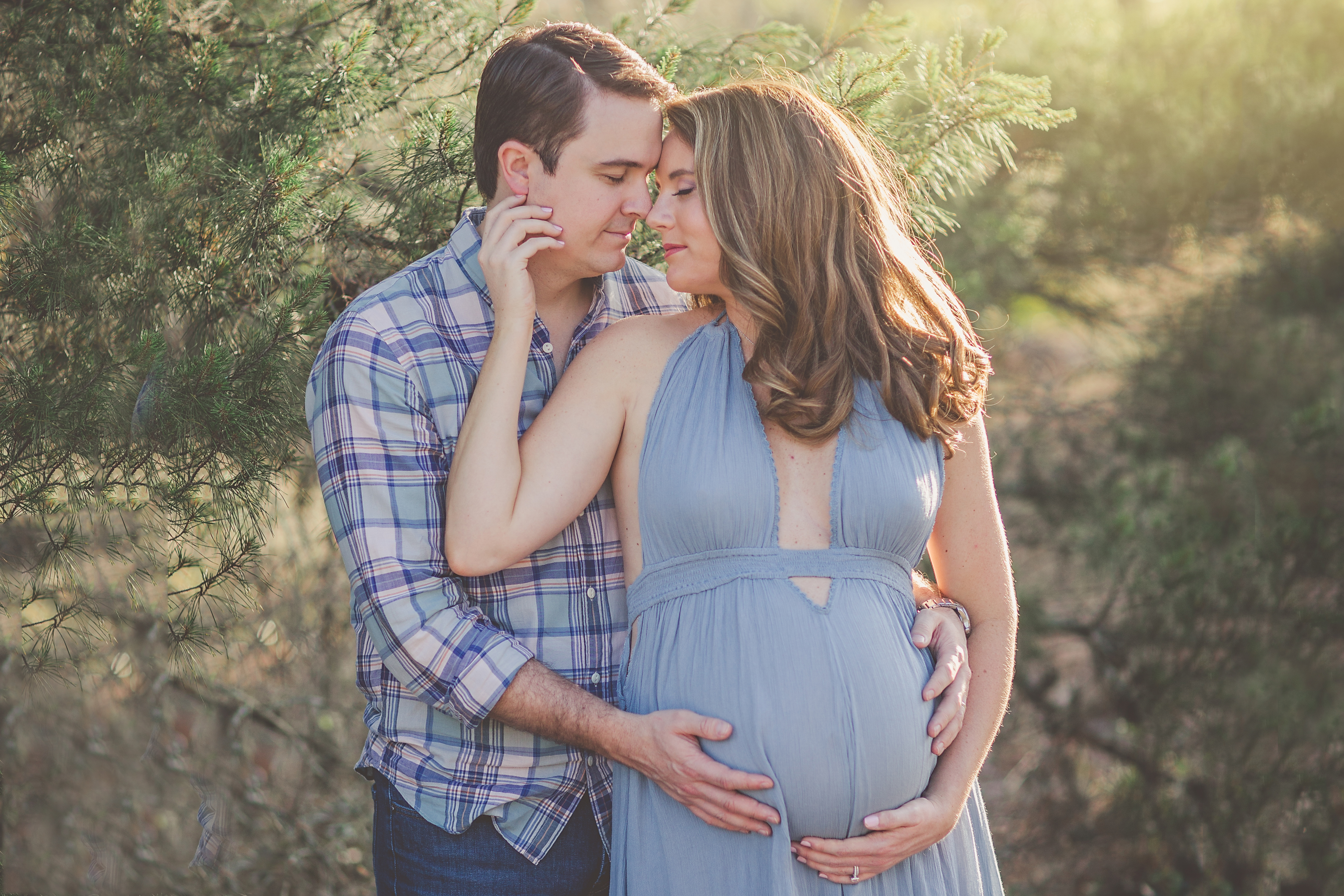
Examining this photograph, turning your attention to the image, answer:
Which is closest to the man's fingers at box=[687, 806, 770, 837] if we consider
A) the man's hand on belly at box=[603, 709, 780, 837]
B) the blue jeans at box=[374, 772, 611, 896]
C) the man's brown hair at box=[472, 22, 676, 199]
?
the man's hand on belly at box=[603, 709, 780, 837]

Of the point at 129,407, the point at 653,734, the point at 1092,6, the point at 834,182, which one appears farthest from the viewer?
the point at 1092,6

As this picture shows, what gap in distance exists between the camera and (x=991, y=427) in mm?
5055

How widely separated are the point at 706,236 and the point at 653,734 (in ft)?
2.77

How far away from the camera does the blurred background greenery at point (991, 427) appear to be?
1.75 meters

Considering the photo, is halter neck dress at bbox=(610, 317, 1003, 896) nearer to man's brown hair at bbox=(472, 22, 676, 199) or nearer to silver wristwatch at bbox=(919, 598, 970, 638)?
silver wristwatch at bbox=(919, 598, 970, 638)

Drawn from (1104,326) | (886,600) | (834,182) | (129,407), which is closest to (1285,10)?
(1104,326)

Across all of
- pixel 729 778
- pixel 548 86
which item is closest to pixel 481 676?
pixel 729 778

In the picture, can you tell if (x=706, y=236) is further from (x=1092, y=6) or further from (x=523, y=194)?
(x=1092, y=6)

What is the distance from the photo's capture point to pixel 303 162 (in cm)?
167

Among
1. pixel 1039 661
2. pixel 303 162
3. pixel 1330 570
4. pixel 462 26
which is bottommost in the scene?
pixel 1039 661

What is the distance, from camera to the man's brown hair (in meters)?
1.82

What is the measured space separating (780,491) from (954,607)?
453 millimetres

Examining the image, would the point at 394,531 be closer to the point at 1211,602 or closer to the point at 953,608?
the point at 953,608

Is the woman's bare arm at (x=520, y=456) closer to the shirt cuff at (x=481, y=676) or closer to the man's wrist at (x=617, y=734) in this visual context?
the shirt cuff at (x=481, y=676)
